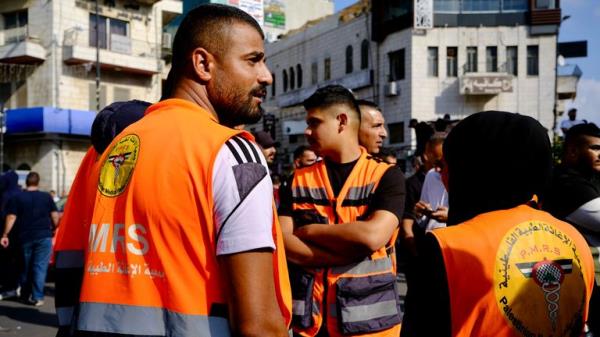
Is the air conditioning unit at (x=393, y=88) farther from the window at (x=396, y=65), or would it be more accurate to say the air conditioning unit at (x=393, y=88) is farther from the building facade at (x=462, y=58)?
the window at (x=396, y=65)

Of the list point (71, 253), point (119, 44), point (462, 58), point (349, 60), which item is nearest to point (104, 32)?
point (119, 44)

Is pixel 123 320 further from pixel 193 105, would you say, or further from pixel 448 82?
pixel 448 82

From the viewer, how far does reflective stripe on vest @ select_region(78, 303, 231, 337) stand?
165 centimetres

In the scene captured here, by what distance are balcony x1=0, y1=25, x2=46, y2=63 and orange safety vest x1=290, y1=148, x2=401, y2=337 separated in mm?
28062

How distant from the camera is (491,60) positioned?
3212 cm

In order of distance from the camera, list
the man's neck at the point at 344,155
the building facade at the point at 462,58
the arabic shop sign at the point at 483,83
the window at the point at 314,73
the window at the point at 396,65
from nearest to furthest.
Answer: the man's neck at the point at 344,155
the arabic shop sign at the point at 483,83
the building facade at the point at 462,58
the window at the point at 396,65
the window at the point at 314,73

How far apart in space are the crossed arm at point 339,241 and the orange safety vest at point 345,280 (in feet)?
0.22

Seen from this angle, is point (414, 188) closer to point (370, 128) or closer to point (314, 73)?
point (370, 128)

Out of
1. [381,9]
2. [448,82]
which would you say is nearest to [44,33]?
[381,9]

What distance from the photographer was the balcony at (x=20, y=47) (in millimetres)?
27956

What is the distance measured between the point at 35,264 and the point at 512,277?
335 inches

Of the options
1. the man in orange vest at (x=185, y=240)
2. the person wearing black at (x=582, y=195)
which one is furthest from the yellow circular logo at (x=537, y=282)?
the person wearing black at (x=582, y=195)

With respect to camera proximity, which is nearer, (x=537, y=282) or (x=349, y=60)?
(x=537, y=282)

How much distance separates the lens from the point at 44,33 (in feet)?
93.8
